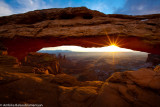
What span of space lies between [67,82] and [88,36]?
245 cm

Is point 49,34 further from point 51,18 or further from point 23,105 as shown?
point 23,105

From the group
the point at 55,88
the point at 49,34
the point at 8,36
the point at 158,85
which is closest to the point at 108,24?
the point at 158,85

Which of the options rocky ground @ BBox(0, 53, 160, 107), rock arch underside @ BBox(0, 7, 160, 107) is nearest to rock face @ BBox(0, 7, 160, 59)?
rock arch underside @ BBox(0, 7, 160, 107)

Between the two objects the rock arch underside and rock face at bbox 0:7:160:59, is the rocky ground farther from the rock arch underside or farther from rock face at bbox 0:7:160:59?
rock face at bbox 0:7:160:59

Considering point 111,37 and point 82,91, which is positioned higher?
point 111,37

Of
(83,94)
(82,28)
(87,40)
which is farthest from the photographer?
(87,40)

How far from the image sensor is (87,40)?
365 centimetres

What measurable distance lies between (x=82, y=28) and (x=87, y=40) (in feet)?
2.44

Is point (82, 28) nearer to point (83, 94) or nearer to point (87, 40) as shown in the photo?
point (87, 40)

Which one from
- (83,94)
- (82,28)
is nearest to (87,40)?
(82,28)

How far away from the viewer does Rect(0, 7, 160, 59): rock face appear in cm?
298

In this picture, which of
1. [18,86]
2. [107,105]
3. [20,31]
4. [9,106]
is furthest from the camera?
[20,31]

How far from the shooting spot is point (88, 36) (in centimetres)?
326

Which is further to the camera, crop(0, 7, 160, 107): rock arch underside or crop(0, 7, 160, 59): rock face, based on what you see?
crop(0, 7, 160, 59): rock face
